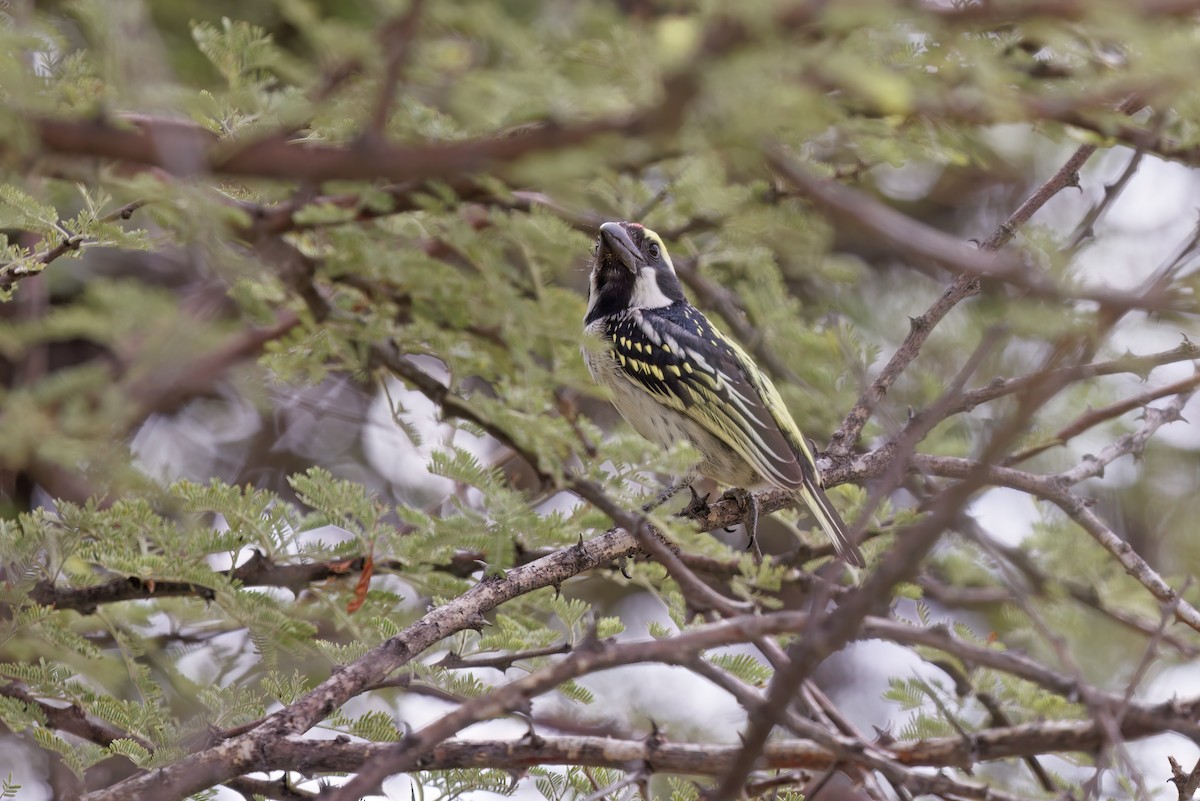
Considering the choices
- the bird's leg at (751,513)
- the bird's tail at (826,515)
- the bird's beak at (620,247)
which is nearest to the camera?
the bird's tail at (826,515)

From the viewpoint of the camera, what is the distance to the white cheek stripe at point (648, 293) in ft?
16.1

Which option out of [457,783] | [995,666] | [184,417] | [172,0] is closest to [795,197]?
[457,783]

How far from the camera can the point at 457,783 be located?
2.87 m

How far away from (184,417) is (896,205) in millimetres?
4487

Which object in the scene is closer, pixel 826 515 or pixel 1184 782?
pixel 1184 782

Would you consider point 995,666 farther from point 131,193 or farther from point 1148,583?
point 131,193

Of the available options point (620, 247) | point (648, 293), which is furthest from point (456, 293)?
point (648, 293)

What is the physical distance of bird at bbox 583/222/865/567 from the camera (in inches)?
153

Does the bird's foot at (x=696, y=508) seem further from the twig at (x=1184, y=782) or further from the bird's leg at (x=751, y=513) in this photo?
the twig at (x=1184, y=782)

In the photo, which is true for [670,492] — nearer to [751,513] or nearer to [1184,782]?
[751,513]

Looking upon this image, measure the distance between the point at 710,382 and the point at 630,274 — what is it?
936 mm

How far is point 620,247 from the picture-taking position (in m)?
4.65

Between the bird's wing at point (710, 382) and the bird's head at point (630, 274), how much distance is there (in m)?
0.27

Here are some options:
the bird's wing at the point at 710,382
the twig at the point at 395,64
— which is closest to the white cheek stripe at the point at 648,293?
the bird's wing at the point at 710,382
